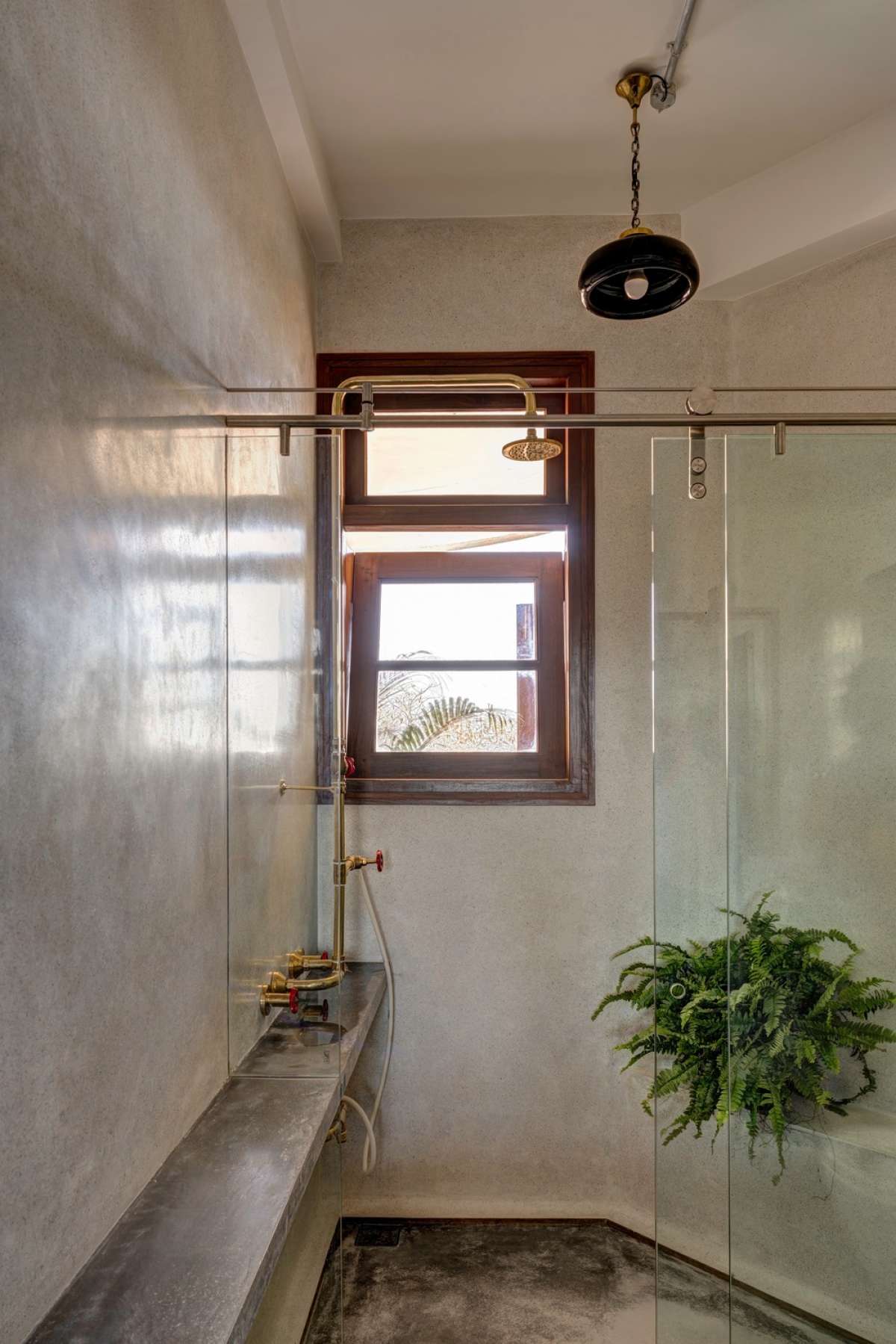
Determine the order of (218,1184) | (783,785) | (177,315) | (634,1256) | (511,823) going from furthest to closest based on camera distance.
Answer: (511,823) → (634,1256) → (783,785) → (177,315) → (218,1184)

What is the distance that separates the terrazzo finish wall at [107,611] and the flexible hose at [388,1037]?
102 cm

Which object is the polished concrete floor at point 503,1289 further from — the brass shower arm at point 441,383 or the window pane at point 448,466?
the window pane at point 448,466

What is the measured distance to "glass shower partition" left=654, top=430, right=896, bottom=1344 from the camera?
1593 millimetres

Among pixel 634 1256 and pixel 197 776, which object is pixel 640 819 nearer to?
pixel 634 1256

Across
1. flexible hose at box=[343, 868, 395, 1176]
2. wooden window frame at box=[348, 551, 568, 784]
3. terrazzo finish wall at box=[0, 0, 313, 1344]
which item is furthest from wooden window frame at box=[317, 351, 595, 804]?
terrazzo finish wall at box=[0, 0, 313, 1344]

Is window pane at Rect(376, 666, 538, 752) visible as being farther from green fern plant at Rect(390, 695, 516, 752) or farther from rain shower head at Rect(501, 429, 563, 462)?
rain shower head at Rect(501, 429, 563, 462)

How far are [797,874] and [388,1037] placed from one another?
1437 millimetres

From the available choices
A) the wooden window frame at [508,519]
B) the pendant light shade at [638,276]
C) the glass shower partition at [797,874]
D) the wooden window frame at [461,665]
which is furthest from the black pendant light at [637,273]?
the wooden window frame at [461,665]

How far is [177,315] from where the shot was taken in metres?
1.39

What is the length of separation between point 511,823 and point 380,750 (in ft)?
1.46

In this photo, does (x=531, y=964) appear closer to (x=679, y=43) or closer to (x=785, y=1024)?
(x=785, y=1024)

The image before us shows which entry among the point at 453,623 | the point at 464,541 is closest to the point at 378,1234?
the point at 453,623

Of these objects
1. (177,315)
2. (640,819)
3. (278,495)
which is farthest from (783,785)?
(177,315)

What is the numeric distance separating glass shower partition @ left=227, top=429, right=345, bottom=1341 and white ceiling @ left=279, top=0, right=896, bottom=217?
956 mm
